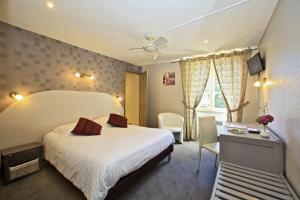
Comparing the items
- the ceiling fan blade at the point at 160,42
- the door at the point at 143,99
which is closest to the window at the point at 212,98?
the door at the point at 143,99

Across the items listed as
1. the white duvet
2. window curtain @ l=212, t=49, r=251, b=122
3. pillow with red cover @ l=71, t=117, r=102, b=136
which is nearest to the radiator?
the white duvet

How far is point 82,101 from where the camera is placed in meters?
3.62

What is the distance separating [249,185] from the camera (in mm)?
1369

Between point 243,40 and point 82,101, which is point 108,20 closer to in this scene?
point 82,101

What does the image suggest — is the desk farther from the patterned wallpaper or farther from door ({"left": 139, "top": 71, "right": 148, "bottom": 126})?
the patterned wallpaper

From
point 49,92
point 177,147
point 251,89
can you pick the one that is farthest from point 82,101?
point 251,89

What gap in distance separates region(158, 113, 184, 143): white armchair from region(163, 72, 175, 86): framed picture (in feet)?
3.70

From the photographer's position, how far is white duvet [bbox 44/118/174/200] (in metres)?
1.61

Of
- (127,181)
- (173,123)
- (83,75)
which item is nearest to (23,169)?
(127,181)

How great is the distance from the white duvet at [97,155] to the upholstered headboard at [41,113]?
289 millimetres

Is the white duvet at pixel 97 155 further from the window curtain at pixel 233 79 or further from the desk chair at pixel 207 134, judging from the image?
the window curtain at pixel 233 79

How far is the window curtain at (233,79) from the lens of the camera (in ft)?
12.1

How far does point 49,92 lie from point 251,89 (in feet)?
15.9

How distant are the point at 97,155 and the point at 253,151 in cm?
195
